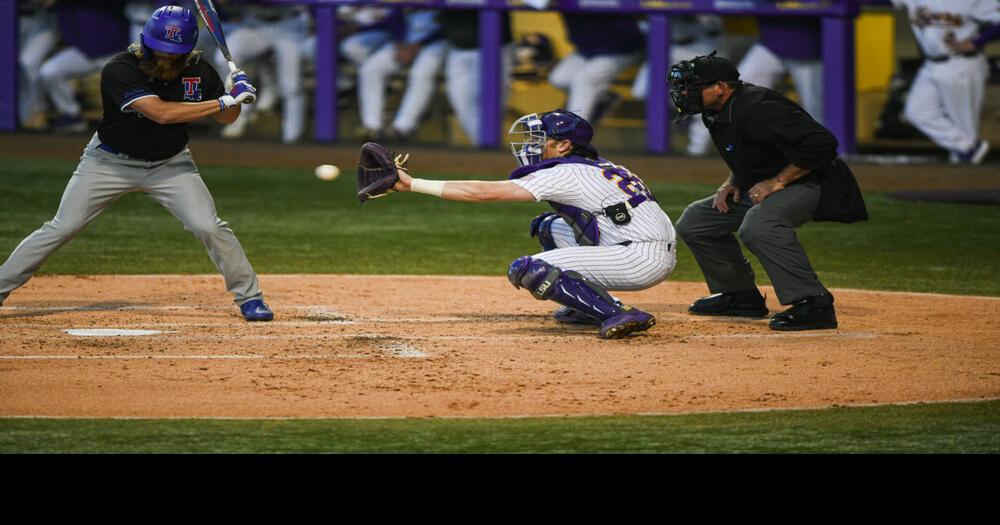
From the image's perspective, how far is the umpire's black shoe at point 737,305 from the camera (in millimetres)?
8141

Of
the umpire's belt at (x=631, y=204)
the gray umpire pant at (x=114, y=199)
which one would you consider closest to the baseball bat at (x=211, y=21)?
the gray umpire pant at (x=114, y=199)

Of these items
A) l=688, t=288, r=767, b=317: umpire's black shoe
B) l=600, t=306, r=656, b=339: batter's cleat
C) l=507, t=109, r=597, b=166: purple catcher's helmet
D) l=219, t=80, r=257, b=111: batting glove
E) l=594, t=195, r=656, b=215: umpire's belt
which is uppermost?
l=219, t=80, r=257, b=111: batting glove

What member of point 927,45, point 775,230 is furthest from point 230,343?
point 927,45

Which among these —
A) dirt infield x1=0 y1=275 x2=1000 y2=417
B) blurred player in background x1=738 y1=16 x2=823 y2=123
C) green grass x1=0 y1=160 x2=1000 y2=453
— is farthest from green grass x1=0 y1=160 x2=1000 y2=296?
blurred player in background x1=738 y1=16 x2=823 y2=123

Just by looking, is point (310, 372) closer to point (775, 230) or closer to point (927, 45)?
point (775, 230)

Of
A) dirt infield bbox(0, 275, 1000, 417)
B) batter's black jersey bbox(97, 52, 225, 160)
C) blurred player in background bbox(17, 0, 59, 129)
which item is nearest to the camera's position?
dirt infield bbox(0, 275, 1000, 417)

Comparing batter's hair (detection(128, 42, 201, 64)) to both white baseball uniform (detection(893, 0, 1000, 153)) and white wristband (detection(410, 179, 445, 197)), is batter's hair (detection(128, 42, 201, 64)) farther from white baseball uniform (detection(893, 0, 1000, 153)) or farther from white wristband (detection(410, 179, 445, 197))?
white baseball uniform (detection(893, 0, 1000, 153))

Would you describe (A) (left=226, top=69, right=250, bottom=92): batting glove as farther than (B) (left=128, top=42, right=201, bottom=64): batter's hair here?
Yes

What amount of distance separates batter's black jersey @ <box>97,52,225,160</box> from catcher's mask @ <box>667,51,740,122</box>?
7.69 ft

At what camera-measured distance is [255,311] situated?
7863 millimetres

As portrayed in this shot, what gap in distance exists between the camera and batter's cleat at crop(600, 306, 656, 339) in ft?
23.8

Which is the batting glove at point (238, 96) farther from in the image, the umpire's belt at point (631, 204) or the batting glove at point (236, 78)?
the umpire's belt at point (631, 204)

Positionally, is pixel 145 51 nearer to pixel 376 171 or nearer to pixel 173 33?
pixel 173 33

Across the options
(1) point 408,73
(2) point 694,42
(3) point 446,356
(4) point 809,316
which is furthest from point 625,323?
(1) point 408,73
